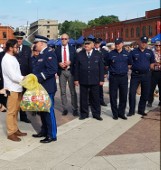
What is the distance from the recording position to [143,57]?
7.59m

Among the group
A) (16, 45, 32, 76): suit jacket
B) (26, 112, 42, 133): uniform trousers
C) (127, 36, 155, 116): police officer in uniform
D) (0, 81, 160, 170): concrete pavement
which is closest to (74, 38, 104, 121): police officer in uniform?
(0, 81, 160, 170): concrete pavement

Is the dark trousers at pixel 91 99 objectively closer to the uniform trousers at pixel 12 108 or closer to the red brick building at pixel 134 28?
the uniform trousers at pixel 12 108

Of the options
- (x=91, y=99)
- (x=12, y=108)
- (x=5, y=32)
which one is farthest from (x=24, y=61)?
(x=5, y=32)

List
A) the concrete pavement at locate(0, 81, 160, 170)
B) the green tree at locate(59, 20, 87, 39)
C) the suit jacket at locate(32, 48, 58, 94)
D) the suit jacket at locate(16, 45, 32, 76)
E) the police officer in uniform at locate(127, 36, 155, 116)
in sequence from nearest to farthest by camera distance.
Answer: the concrete pavement at locate(0, 81, 160, 170)
the suit jacket at locate(32, 48, 58, 94)
the suit jacket at locate(16, 45, 32, 76)
the police officer in uniform at locate(127, 36, 155, 116)
the green tree at locate(59, 20, 87, 39)

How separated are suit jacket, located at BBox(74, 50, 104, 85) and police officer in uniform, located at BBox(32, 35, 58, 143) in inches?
61.8

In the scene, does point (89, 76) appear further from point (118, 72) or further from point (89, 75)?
point (118, 72)

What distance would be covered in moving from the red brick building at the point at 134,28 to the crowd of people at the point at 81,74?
193ft

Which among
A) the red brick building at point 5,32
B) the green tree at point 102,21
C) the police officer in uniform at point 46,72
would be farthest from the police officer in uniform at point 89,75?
the green tree at point 102,21

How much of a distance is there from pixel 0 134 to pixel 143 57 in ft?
11.8

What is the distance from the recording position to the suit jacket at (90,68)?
23.9 feet

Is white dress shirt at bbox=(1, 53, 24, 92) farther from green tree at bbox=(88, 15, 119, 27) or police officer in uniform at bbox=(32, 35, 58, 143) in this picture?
green tree at bbox=(88, 15, 119, 27)

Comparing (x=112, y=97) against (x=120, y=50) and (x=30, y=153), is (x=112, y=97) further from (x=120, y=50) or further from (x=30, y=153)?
(x=30, y=153)

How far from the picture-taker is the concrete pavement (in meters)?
4.65

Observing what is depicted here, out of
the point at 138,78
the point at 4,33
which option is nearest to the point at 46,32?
the point at 4,33
